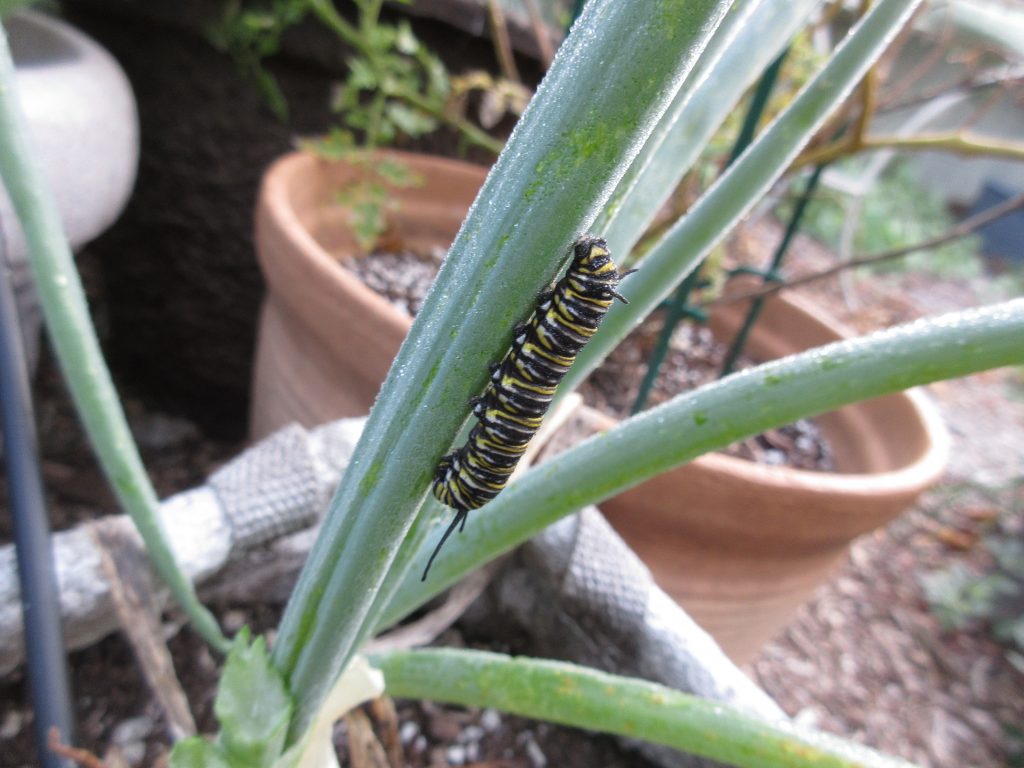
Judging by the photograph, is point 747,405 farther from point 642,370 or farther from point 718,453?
point 642,370

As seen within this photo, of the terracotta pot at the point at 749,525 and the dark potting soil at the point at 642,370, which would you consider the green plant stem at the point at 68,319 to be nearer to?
the terracotta pot at the point at 749,525

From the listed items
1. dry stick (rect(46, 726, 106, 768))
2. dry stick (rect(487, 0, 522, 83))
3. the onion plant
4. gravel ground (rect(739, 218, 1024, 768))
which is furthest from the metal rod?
gravel ground (rect(739, 218, 1024, 768))

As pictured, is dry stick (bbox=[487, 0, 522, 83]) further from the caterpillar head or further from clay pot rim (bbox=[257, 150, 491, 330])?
the caterpillar head

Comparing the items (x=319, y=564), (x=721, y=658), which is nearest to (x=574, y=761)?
(x=721, y=658)

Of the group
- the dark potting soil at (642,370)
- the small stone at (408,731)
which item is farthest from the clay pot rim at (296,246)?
the small stone at (408,731)

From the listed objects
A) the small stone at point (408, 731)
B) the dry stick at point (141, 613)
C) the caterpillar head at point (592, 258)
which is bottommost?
the small stone at point (408, 731)

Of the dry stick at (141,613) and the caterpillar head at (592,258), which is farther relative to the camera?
the dry stick at (141,613)
